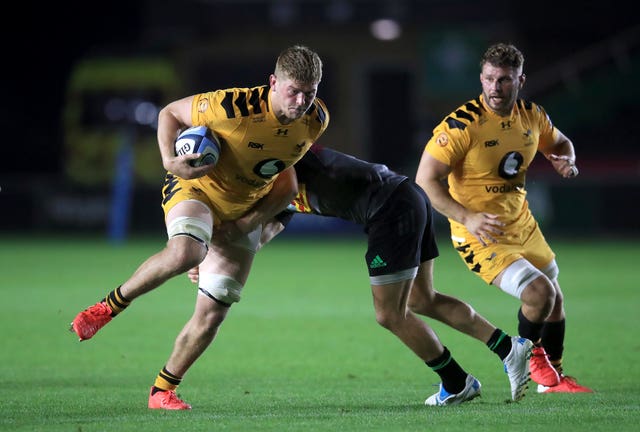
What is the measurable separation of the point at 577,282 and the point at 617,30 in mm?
14433

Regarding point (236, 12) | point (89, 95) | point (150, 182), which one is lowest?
point (150, 182)

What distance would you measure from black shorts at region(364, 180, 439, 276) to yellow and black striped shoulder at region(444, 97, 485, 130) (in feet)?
2.63

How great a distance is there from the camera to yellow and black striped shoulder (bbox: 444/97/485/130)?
7930 mm

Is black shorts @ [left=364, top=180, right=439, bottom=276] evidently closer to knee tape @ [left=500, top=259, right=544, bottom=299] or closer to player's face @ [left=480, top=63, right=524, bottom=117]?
knee tape @ [left=500, top=259, right=544, bottom=299]

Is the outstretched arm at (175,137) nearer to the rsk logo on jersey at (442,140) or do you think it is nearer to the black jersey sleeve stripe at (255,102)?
the black jersey sleeve stripe at (255,102)

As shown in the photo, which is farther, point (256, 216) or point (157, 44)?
point (157, 44)

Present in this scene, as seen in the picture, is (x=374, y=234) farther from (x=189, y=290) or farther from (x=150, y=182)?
(x=150, y=182)

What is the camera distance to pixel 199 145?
688 centimetres

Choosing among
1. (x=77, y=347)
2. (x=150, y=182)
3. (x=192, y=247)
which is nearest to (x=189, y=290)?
(x=77, y=347)

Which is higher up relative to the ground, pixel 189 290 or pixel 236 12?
pixel 236 12

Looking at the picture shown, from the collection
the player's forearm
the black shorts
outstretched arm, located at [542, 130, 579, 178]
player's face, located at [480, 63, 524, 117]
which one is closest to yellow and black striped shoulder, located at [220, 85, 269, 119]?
the player's forearm

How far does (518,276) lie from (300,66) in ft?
Answer: 7.19


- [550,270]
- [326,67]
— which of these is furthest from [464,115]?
[326,67]

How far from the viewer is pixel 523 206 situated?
8.27m
